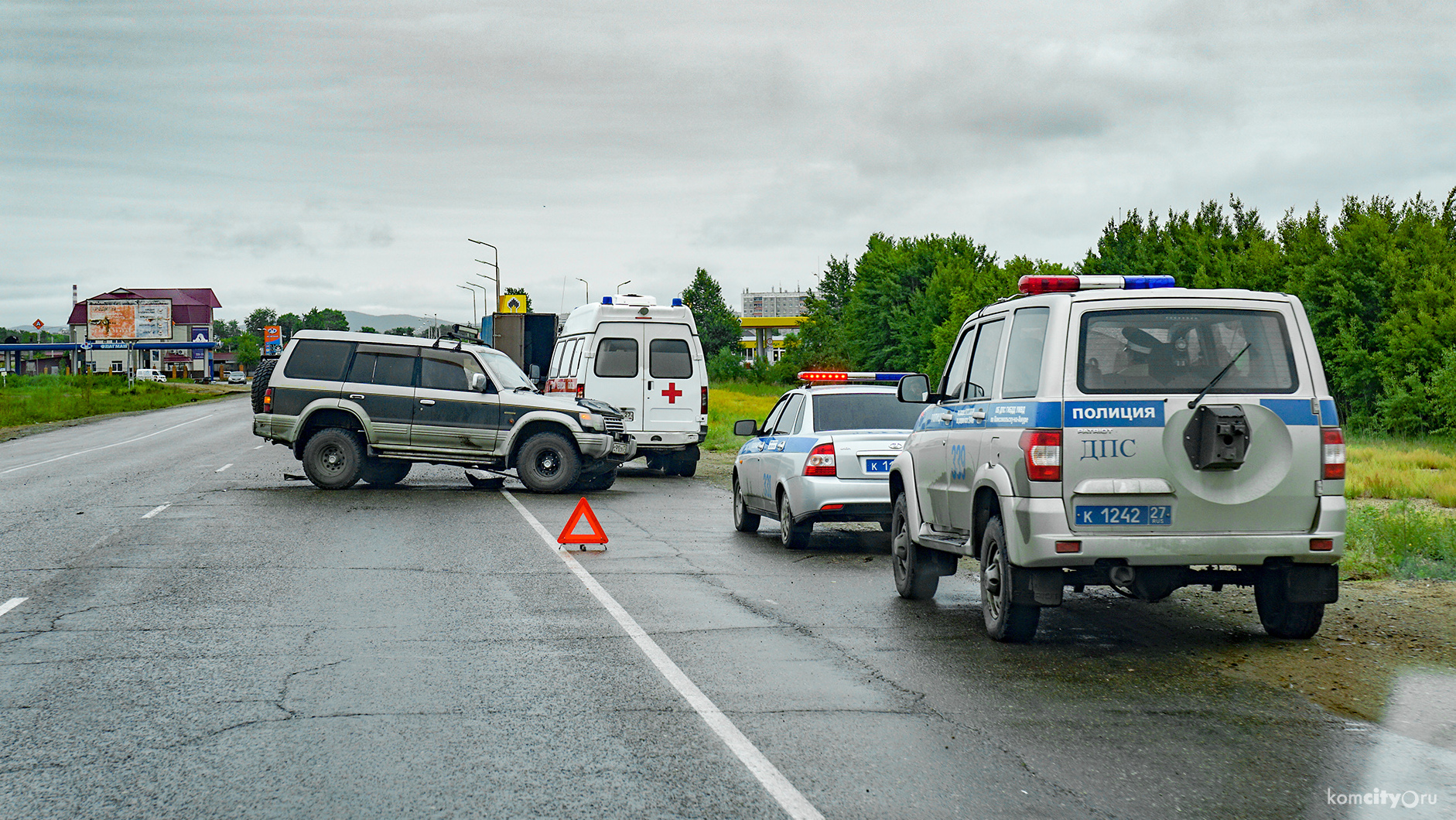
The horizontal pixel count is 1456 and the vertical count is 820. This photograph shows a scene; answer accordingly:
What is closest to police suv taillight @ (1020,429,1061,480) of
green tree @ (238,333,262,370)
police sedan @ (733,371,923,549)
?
police sedan @ (733,371,923,549)

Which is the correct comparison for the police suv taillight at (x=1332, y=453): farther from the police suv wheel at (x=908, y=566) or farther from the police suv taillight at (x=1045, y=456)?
the police suv wheel at (x=908, y=566)

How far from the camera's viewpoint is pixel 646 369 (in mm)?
22156

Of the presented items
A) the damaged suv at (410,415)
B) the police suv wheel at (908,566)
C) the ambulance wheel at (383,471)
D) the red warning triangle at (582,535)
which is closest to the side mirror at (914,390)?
the police suv wheel at (908,566)

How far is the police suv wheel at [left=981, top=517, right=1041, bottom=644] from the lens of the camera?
309 inches

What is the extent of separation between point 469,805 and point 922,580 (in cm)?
558

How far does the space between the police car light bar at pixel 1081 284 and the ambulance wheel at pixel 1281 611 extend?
6.16 ft

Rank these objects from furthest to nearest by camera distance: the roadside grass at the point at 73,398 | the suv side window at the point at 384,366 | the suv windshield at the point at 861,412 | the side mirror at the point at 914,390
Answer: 1. the roadside grass at the point at 73,398
2. the suv side window at the point at 384,366
3. the suv windshield at the point at 861,412
4. the side mirror at the point at 914,390

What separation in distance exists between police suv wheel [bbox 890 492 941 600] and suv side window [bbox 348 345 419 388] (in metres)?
10.8

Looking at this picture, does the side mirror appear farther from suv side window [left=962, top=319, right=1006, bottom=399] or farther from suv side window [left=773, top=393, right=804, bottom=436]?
suv side window [left=773, top=393, right=804, bottom=436]

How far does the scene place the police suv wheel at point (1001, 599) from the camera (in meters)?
7.84

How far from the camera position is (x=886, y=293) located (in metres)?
102

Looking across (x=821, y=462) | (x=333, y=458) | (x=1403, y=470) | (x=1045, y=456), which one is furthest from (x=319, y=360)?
(x=1403, y=470)

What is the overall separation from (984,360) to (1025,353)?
→ 2.68ft

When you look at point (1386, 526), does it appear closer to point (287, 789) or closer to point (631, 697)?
point (631, 697)
